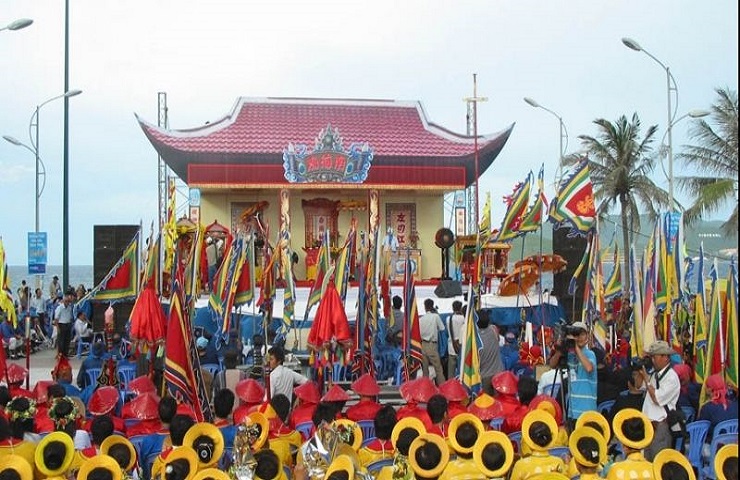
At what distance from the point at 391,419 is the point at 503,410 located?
1718 millimetres

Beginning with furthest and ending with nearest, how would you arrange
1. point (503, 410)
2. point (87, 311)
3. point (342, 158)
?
point (342, 158) → point (87, 311) → point (503, 410)

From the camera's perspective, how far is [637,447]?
5.70 metres

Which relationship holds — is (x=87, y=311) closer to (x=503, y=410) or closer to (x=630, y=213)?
(x=503, y=410)

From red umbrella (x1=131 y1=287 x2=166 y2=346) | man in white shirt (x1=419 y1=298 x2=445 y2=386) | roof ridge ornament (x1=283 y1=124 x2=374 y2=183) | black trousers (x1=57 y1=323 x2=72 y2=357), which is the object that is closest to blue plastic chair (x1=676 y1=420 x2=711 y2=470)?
man in white shirt (x1=419 y1=298 x2=445 y2=386)

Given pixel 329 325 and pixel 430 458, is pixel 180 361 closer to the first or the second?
pixel 329 325

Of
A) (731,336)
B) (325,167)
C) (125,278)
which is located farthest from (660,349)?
(325,167)

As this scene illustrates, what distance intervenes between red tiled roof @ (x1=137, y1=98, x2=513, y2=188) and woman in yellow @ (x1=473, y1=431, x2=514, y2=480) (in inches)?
780

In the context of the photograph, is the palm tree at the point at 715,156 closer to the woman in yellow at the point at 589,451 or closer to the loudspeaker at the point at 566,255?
the loudspeaker at the point at 566,255

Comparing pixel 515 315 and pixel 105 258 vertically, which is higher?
pixel 105 258

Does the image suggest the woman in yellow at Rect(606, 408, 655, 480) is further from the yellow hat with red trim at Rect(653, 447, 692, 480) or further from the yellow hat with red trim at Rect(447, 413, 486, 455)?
the yellow hat with red trim at Rect(447, 413, 486, 455)

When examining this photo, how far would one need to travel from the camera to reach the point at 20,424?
6531 millimetres

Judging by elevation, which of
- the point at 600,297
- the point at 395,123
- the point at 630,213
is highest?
the point at 395,123

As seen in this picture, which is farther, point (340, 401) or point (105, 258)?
point (105, 258)

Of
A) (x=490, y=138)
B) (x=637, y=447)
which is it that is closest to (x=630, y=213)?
(x=490, y=138)
